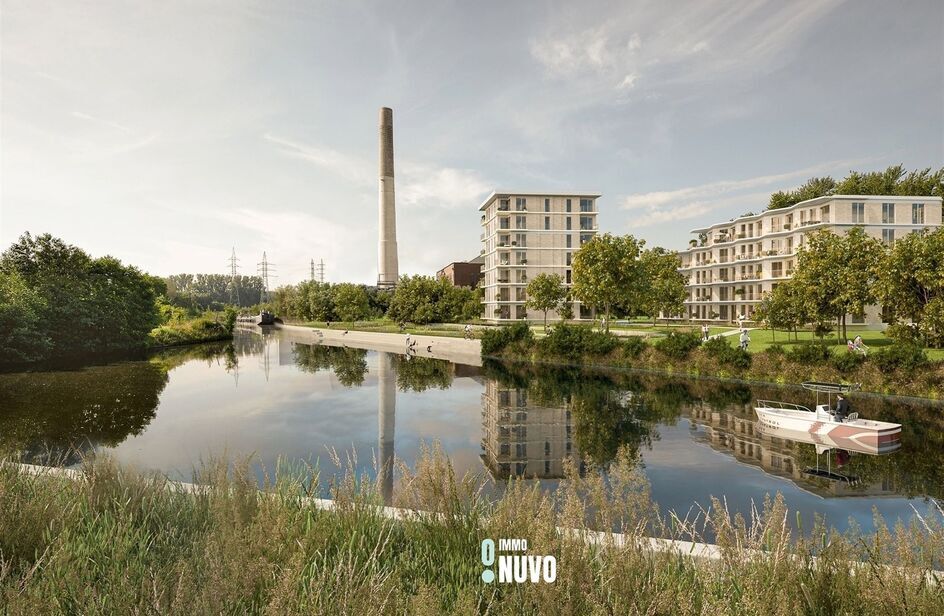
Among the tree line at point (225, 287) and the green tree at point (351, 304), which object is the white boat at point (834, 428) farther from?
the tree line at point (225, 287)

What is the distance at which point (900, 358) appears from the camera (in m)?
22.2

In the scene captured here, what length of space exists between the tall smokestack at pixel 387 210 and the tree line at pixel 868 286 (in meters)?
60.6

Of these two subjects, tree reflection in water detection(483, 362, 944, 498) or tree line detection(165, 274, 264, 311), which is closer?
tree reflection in water detection(483, 362, 944, 498)

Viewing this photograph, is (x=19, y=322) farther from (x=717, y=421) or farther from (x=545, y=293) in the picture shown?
(x=545, y=293)

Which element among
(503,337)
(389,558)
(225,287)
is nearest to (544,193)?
(503,337)

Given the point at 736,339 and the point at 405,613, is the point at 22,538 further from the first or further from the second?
the point at 736,339

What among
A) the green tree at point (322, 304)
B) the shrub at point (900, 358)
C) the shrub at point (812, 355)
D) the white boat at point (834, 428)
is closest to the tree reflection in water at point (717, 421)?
the white boat at point (834, 428)

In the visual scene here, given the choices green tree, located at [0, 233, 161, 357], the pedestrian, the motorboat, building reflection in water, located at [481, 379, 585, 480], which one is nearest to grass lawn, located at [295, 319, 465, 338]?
green tree, located at [0, 233, 161, 357]

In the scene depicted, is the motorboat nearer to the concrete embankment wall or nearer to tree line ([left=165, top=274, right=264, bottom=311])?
the concrete embankment wall

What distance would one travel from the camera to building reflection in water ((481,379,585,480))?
43.5 ft

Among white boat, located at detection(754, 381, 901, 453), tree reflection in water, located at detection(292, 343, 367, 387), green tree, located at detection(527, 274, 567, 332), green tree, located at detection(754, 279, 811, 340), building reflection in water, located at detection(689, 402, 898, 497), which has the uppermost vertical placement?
green tree, located at detection(527, 274, 567, 332)

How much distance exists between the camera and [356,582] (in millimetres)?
3656

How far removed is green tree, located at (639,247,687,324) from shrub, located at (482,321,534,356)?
14718mm

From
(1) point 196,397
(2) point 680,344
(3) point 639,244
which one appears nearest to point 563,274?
(3) point 639,244
